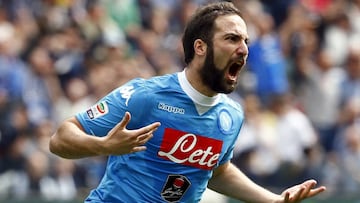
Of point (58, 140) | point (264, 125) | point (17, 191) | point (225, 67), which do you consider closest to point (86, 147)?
point (58, 140)

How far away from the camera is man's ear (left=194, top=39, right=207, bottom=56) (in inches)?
295

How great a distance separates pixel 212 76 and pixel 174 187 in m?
0.77

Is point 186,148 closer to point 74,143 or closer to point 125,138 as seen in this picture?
point 74,143

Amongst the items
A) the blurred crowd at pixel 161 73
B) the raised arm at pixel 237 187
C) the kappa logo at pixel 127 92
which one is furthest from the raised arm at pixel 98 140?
the blurred crowd at pixel 161 73

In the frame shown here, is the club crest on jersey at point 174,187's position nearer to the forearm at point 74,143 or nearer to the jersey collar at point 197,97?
Result: the jersey collar at point 197,97

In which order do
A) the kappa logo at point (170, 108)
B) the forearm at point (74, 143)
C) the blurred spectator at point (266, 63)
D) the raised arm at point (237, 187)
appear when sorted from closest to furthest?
the forearm at point (74, 143) → the kappa logo at point (170, 108) → the raised arm at point (237, 187) → the blurred spectator at point (266, 63)

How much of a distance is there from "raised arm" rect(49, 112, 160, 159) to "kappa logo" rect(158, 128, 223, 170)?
568 mm

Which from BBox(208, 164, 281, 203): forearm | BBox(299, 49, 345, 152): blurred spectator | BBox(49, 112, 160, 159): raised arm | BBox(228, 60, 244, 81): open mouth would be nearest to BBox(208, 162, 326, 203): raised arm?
BBox(208, 164, 281, 203): forearm

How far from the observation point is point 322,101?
48.7 feet

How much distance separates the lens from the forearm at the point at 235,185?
7.79m

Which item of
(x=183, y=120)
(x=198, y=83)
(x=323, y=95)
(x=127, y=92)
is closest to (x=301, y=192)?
(x=183, y=120)

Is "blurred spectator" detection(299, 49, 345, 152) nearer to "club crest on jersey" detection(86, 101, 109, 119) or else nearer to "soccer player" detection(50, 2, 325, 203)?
"soccer player" detection(50, 2, 325, 203)

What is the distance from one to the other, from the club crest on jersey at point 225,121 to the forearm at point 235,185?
40 cm

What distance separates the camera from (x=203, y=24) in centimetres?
752
